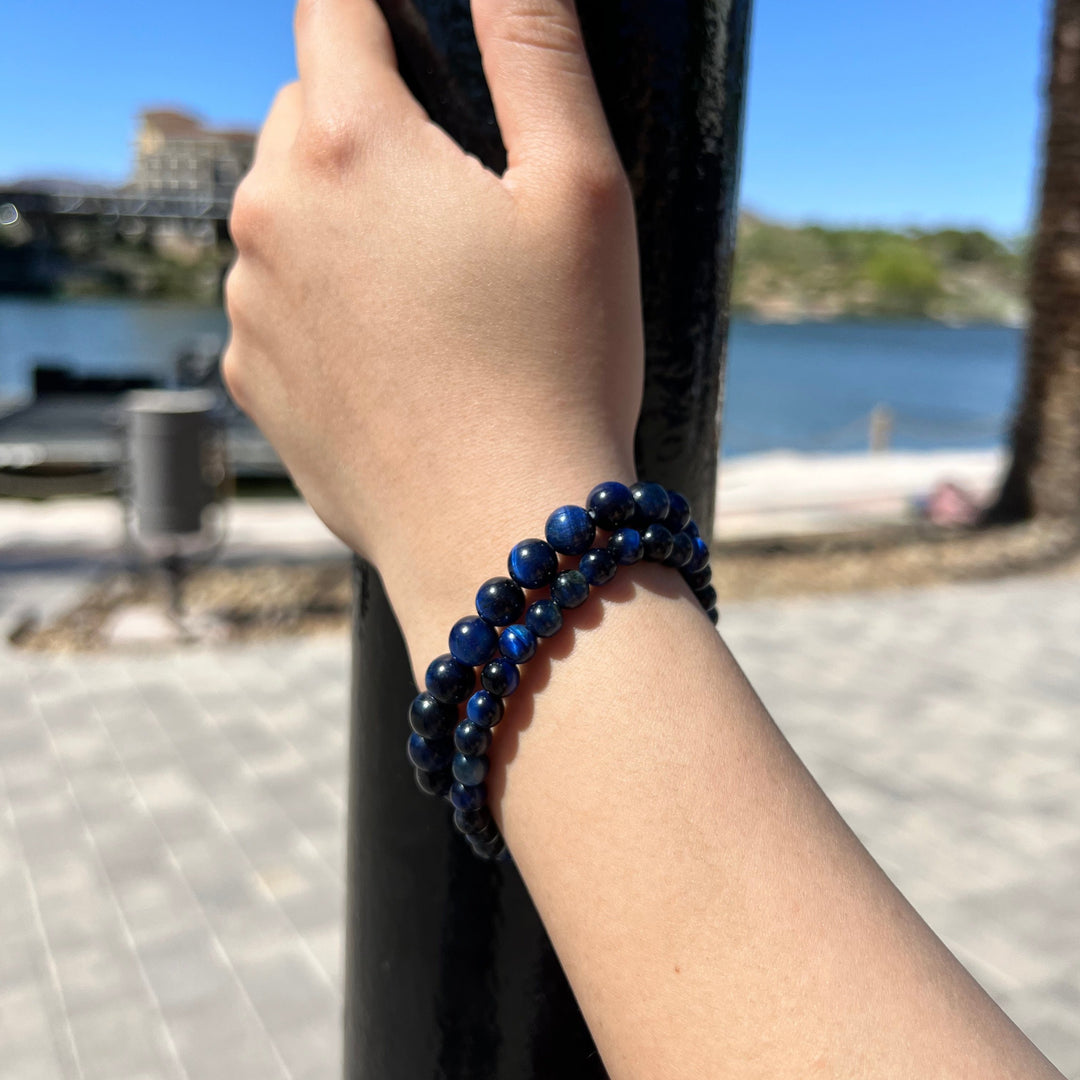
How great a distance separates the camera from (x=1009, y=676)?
5.59 metres

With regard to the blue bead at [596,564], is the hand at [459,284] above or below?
above

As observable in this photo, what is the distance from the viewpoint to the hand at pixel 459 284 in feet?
2.24

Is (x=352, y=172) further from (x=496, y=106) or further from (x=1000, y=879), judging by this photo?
(x=1000, y=879)

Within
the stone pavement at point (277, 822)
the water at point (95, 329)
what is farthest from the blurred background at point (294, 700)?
the water at point (95, 329)

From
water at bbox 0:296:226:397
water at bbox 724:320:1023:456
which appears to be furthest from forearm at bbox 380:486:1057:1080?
water at bbox 0:296:226:397

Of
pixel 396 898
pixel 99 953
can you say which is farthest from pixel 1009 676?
pixel 396 898

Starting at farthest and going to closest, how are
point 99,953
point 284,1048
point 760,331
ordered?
1. point 760,331
2. point 99,953
3. point 284,1048

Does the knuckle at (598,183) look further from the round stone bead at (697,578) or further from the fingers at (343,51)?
the round stone bead at (697,578)

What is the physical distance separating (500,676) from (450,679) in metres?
0.05

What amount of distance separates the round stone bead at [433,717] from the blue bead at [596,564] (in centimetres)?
14

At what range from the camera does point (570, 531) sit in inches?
26.7

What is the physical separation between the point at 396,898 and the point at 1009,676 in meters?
5.35

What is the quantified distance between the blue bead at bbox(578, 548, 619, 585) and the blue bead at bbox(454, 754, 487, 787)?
0.15 metres

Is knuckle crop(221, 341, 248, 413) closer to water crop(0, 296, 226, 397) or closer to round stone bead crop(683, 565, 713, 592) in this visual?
round stone bead crop(683, 565, 713, 592)
